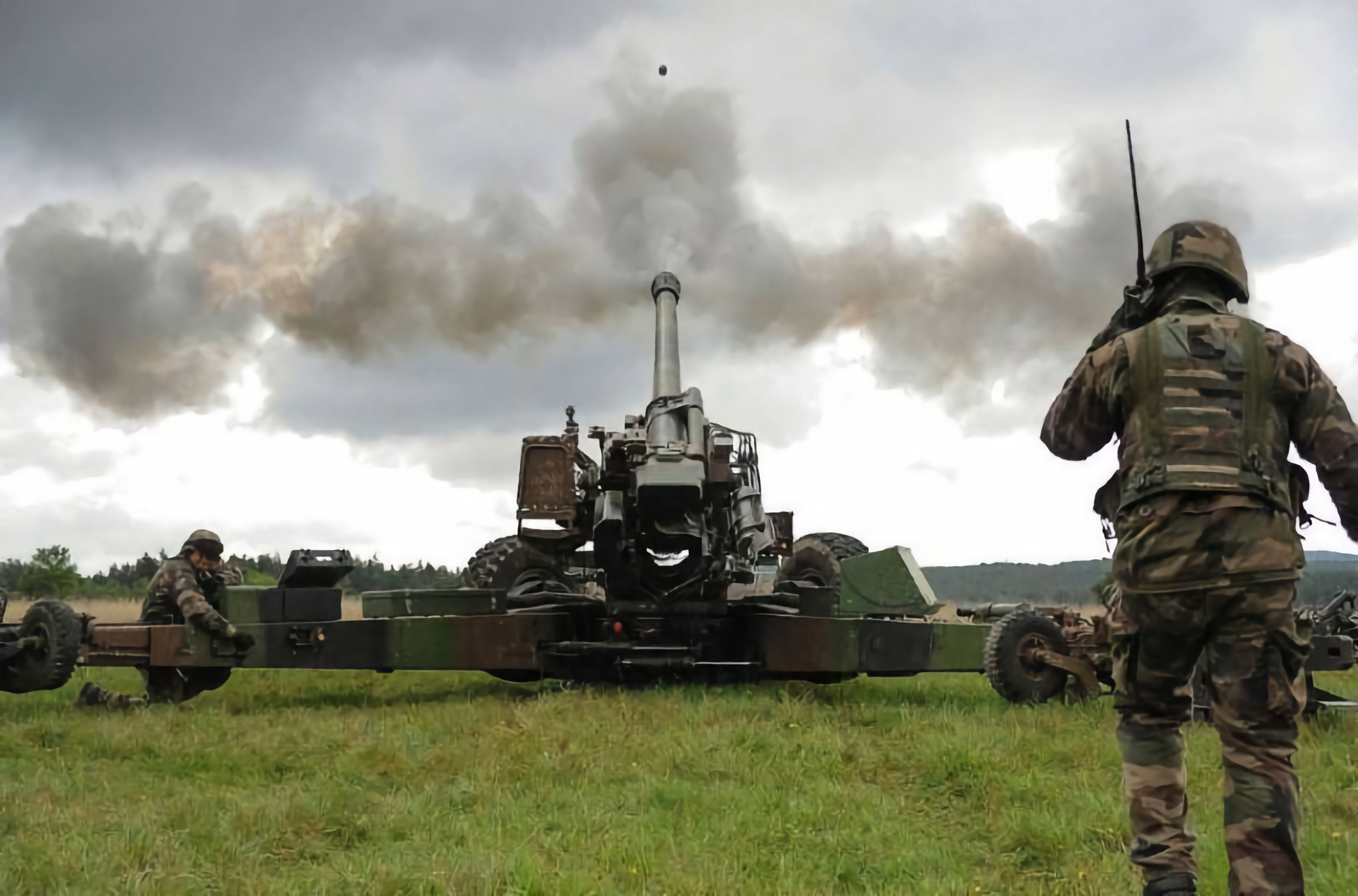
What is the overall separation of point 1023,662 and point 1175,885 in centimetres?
455

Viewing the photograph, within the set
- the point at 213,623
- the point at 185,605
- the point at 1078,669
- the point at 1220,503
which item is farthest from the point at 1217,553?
the point at 185,605

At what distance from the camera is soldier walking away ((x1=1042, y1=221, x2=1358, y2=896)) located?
9.96 feet

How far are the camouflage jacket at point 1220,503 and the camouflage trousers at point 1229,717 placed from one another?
0.05m

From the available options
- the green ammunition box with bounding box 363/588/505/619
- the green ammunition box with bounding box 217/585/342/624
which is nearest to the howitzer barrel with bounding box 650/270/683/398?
the green ammunition box with bounding box 363/588/505/619

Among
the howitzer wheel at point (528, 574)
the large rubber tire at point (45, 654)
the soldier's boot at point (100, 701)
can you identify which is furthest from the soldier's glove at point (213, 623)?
the howitzer wheel at point (528, 574)

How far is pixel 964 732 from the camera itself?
625 centimetres

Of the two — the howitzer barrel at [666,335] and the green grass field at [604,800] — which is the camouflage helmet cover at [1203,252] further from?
the howitzer barrel at [666,335]

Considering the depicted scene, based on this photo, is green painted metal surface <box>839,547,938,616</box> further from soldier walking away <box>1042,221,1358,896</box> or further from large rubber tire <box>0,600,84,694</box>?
soldier walking away <box>1042,221,1358,896</box>

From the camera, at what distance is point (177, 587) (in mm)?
8562

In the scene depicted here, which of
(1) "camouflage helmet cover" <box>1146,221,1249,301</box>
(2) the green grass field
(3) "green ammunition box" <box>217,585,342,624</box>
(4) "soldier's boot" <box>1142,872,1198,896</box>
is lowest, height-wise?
(2) the green grass field

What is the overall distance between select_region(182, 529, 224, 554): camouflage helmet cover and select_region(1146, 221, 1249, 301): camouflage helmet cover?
280 inches

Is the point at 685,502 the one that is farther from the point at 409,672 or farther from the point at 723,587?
the point at 409,672

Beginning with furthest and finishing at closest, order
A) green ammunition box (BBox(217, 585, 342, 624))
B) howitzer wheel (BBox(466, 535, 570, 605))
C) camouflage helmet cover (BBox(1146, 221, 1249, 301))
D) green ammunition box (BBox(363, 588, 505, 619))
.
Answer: howitzer wheel (BBox(466, 535, 570, 605)) < green ammunition box (BBox(363, 588, 505, 619)) < green ammunition box (BBox(217, 585, 342, 624)) < camouflage helmet cover (BBox(1146, 221, 1249, 301))

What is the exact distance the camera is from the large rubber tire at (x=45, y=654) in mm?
8195
